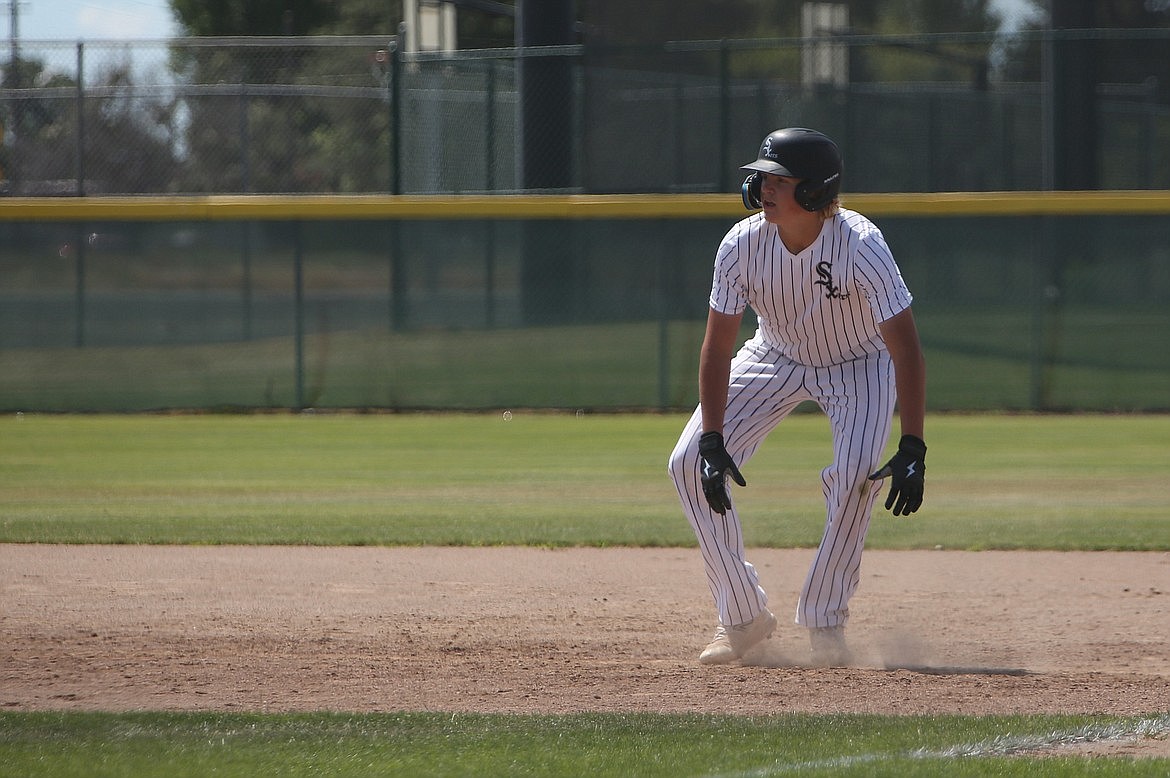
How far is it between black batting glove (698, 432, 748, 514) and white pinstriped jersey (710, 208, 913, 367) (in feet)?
1.28

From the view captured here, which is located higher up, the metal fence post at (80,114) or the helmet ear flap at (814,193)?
the metal fence post at (80,114)

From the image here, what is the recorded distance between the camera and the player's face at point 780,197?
414 cm

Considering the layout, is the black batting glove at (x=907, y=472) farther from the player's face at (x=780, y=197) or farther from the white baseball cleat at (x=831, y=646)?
the player's face at (x=780, y=197)

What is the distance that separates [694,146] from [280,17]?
27862mm

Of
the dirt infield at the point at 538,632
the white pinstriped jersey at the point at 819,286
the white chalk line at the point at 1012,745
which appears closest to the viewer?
the white chalk line at the point at 1012,745

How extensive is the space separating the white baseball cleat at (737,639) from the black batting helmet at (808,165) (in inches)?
49.6

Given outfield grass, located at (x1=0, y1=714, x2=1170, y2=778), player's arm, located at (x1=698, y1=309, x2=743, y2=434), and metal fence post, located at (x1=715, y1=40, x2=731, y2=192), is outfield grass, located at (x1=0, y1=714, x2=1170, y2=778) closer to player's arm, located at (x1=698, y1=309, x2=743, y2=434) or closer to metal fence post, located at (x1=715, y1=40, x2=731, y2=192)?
player's arm, located at (x1=698, y1=309, x2=743, y2=434)

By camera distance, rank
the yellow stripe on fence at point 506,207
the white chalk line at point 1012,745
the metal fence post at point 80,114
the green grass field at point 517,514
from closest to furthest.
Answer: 1. the white chalk line at point 1012,745
2. the green grass field at point 517,514
3. the yellow stripe on fence at point 506,207
4. the metal fence post at point 80,114

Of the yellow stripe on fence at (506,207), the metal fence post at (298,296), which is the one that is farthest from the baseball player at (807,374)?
the metal fence post at (298,296)

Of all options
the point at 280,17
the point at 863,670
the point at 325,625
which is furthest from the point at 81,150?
the point at 280,17

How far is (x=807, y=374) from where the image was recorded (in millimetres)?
4426

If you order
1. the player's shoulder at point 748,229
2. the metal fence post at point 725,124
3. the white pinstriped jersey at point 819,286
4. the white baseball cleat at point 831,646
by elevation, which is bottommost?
the white baseball cleat at point 831,646

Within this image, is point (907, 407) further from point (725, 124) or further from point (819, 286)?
point (725, 124)

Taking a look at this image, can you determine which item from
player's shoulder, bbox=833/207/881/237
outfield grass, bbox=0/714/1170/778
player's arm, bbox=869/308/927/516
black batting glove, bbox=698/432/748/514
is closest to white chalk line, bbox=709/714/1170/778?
outfield grass, bbox=0/714/1170/778
